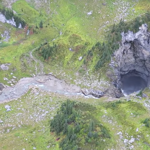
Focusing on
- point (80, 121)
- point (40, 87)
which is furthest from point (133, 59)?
point (80, 121)

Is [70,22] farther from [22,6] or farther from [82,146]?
[82,146]

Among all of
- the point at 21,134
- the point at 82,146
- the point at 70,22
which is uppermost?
the point at 70,22

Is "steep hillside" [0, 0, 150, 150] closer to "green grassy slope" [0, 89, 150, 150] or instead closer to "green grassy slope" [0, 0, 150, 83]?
"green grassy slope" [0, 89, 150, 150]

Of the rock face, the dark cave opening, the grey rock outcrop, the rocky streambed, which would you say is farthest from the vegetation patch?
the dark cave opening

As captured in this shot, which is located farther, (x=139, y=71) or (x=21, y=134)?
(x=139, y=71)

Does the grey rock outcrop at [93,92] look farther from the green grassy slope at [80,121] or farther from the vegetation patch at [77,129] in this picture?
the vegetation patch at [77,129]

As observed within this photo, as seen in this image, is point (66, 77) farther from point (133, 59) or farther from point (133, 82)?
point (133, 59)

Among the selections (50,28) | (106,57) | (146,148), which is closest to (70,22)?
(50,28)
